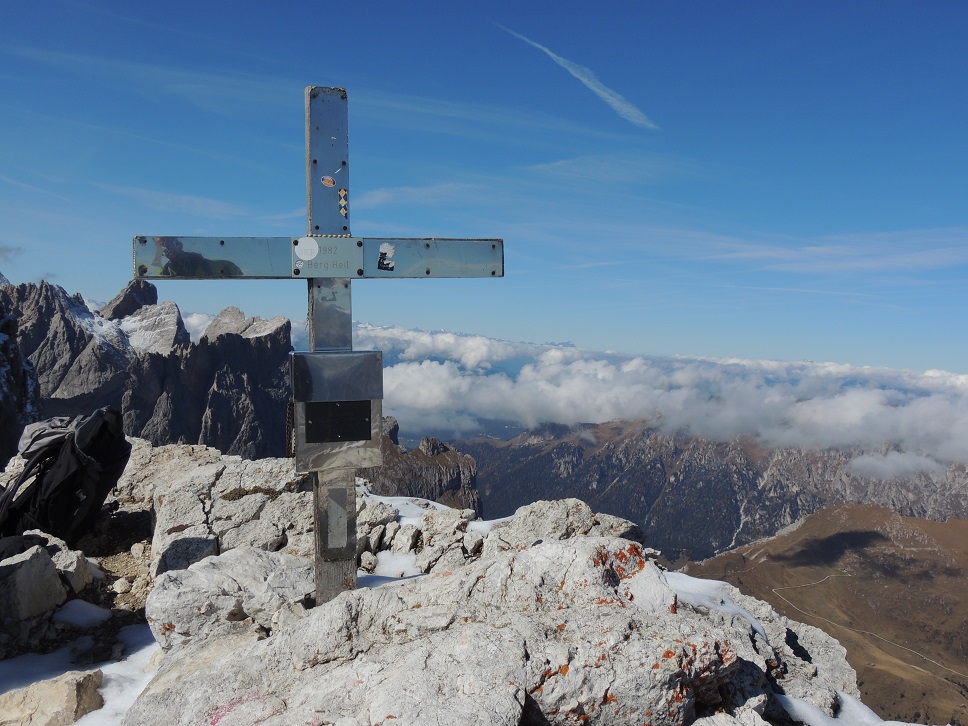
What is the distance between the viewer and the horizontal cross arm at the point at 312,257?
776cm

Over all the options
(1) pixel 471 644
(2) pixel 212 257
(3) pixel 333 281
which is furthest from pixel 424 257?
(1) pixel 471 644

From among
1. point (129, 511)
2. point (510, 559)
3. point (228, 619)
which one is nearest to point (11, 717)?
point (228, 619)

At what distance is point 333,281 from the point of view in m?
8.42

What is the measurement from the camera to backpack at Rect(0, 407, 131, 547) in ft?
40.8

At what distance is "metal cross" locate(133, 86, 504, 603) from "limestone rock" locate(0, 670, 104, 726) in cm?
282

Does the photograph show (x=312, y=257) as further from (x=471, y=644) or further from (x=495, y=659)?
(x=495, y=659)

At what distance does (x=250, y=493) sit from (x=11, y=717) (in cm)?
658

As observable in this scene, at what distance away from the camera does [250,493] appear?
42.0ft

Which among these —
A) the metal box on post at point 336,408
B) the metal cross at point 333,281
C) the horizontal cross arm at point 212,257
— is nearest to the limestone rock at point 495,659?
the metal cross at point 333,281

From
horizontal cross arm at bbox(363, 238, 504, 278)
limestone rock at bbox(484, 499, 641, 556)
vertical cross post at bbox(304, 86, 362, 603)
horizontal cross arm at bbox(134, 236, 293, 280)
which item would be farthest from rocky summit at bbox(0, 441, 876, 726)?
horizontal cross arm at bbox(134, 236, 293, 280)

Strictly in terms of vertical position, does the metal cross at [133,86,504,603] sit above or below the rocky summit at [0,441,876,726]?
above

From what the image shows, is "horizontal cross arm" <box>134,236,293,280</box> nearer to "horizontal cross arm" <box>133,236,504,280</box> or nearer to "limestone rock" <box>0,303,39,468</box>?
"horizontal cross arm" <box>133,236,504,280</box>

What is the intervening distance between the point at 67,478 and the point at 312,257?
8.41 meters

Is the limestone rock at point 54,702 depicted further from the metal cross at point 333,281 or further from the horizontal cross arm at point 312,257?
the horizontal cross arm at point 312,257
